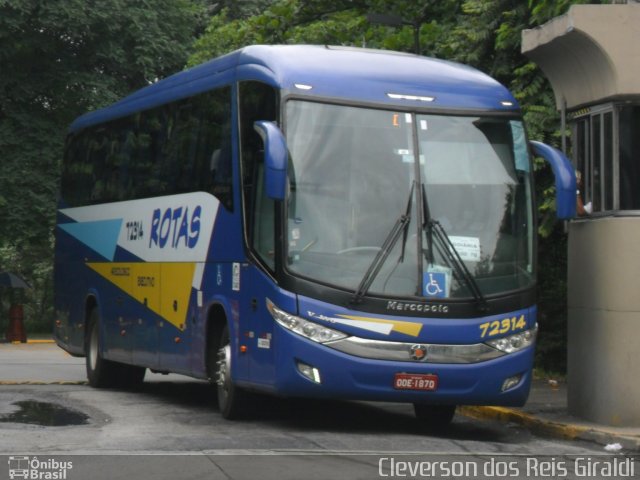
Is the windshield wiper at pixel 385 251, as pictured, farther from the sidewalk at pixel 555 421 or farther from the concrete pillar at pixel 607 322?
the sidewalk at pixel 555 421

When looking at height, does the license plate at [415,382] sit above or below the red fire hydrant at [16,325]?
above

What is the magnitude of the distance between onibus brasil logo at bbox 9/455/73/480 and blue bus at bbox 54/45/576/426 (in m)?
2.95

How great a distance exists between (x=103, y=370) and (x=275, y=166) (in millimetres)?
8001

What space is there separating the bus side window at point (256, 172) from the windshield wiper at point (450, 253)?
1.42 m

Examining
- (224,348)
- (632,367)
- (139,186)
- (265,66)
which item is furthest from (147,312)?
(632,367)

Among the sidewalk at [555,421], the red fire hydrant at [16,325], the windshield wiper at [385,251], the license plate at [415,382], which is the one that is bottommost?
the red fire hydrant at [16,325]

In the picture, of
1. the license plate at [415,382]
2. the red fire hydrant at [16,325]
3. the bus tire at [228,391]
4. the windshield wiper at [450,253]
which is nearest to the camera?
the license plate at [415,382]

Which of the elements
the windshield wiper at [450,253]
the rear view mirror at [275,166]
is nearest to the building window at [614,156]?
the windshield wiper at [450,253]

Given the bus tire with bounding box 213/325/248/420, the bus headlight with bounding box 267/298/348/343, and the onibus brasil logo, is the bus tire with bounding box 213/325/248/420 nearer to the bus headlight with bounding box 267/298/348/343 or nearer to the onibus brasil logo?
the bus headlight with bounding box 267/298/348/343

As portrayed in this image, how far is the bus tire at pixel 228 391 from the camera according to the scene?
1445cm

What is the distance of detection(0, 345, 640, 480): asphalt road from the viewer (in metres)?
10.6

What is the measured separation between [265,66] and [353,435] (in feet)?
11.8

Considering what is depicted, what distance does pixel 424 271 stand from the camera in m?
13.3

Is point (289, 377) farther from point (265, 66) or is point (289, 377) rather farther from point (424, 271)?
point (265, 66)
